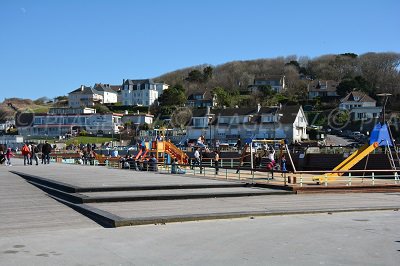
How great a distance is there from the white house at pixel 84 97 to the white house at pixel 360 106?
88169 millimetres

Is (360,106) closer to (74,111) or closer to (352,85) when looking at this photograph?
(352,85)

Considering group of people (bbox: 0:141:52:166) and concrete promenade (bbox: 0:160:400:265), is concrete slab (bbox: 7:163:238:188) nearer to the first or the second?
concrete promenade (bbox: 0:160:400:265)

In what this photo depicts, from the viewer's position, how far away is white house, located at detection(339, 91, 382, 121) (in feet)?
327

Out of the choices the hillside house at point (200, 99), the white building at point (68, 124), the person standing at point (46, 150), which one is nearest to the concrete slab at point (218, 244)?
the person standing at point (46, 150)

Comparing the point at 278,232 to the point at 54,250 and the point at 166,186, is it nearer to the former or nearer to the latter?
the point at 54,250

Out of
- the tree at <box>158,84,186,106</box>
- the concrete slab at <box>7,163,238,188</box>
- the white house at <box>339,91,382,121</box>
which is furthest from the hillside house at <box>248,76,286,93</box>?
the concrete slab at <box>7,163,238,188</box>

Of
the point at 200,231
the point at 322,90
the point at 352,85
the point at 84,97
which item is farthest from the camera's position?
the point at 84,97

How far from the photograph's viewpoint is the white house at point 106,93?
175m

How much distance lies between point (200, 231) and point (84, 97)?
162m

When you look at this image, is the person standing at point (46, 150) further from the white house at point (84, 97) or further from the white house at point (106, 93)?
the white house at point (106, 93)

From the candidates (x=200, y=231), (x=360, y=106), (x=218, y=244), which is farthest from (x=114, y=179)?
(x=360, y=106)

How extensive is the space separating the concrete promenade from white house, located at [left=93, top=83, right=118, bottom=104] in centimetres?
15914

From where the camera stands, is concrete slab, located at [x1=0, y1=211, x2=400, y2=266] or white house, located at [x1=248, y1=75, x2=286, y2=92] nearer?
concrete slab, located at [x1=0, y1=211, x2=400, y2=266]

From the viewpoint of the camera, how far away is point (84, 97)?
168250mm
